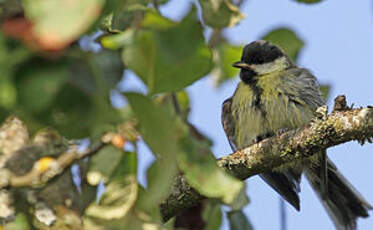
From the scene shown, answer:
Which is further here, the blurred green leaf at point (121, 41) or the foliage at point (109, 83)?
the blurred green leaf at point (121, 41)

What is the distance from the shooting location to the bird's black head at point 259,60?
486 centimetres

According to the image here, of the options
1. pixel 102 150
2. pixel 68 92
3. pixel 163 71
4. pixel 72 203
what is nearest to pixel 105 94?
pixel 68 92

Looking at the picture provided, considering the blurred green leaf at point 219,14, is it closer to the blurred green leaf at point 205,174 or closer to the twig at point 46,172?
the twig at point 46,172

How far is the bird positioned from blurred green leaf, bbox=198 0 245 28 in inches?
73.0

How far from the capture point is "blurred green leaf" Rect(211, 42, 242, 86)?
3.77 metres

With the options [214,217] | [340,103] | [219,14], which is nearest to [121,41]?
[219,14]

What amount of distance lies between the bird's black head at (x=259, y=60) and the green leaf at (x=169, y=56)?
10.9 ft

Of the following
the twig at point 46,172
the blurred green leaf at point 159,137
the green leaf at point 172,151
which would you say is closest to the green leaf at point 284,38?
the twig at point 46,172

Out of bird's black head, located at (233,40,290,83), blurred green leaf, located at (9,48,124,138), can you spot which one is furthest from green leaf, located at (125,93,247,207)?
bird's black head, located at (233,40,290,83)

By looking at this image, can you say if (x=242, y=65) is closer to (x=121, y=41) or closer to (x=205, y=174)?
(x=205, y=174)

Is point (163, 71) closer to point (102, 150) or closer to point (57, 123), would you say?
point (57, 123)

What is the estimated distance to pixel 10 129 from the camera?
3.01 metres

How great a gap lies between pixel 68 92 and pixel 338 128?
81.0 inches

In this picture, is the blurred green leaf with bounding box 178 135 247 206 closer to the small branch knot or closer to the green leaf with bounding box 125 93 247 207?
the green leaf with bounding box 125 93 247 207
